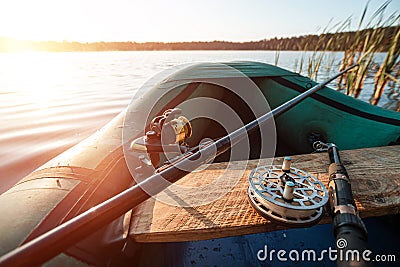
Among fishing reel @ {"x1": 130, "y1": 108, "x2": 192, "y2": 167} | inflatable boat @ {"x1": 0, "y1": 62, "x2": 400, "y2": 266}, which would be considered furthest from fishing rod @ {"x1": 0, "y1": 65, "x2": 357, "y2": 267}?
fishing reel @ {"x1": 130, "y1": 108, "x2": 192, "y2": 167}

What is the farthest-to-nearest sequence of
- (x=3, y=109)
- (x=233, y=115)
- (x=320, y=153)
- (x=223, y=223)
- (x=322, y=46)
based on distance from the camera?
1. (x=322, y=46)
2. (x=3, y=109)
3. (x=233, y=115)
4. (x=320, y=153)
5. (x=223, y=223)

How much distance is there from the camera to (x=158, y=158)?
1116mm

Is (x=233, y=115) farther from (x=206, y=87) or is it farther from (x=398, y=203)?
(x=398, y=203)

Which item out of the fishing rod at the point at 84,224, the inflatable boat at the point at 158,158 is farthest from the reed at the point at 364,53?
the fishing rod at the point at 84,224

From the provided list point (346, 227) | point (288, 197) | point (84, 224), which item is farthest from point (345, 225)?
point (84, 224)

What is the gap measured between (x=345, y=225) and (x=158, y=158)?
2.49ft

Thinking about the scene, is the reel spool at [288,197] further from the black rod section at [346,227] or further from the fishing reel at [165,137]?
the fishing reel at [165,137]

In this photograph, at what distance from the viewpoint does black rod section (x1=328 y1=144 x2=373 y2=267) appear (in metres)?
0.57

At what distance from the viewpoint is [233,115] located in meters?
2.95

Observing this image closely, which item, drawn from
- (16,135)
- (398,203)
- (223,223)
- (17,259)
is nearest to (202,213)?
(223,223)

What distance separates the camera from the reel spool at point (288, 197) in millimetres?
847

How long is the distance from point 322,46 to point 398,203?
15.7 feet

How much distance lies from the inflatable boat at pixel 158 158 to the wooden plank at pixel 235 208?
115mm

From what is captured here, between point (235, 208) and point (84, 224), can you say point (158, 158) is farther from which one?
point (84, 224)
